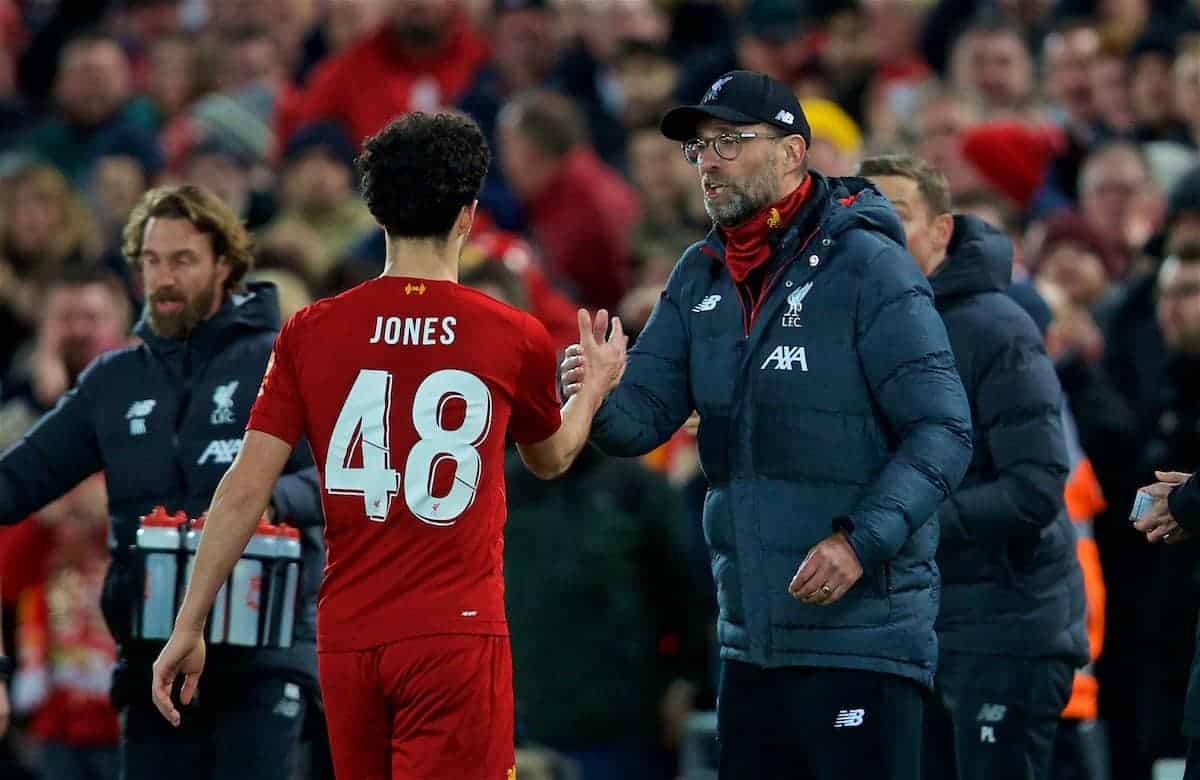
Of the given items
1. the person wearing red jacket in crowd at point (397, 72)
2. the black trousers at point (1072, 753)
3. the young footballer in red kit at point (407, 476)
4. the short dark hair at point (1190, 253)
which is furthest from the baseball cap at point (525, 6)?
the young footballer in red kit at point (407, 476)

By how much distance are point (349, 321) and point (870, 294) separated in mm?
1333

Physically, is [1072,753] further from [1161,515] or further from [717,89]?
[717,89]

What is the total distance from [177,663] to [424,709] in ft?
2.21

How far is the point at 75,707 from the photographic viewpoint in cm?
939

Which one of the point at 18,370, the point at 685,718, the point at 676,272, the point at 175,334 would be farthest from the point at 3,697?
the point at 18,370

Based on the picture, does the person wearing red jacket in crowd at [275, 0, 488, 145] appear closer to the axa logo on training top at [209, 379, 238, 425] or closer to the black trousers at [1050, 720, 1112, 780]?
the axa logo on training top at [209, 379, 238, 425]

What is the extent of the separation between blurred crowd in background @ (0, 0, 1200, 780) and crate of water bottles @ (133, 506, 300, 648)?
8.29ft

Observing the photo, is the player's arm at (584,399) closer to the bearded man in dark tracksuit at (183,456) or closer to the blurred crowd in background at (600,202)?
the bearded man in dark tracksuit at (183,456)

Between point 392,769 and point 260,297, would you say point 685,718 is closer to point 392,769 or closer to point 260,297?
point 260,297

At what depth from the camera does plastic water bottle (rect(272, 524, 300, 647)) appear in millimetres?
6688

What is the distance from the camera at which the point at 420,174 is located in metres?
5.75

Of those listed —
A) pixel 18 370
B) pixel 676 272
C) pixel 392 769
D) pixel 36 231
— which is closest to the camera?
pixel 392 769

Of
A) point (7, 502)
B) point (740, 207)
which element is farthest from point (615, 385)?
point (7, 502)

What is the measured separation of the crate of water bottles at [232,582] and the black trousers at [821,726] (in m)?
1.43
